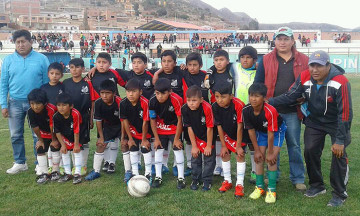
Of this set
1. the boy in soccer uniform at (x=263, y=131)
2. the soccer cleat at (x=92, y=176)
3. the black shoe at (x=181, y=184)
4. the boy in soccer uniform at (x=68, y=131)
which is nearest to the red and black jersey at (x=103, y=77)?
the boy in soccer uniform at (x=68, y=131)

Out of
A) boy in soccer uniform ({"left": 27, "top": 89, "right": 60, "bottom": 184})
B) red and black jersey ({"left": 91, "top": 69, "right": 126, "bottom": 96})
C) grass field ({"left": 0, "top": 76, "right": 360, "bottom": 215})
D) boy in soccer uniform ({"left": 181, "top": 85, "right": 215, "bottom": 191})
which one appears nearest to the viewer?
grass field ({"left": 0, "top": 76, "right": 360, "bottom": 215})

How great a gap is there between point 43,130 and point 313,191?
4.25 metres

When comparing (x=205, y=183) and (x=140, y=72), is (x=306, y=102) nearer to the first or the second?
(x=205, y=183)

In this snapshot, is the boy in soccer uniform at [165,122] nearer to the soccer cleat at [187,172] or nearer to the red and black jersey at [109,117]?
the soccer cleat at [187,172]

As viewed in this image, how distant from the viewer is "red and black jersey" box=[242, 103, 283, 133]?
14.1 ft

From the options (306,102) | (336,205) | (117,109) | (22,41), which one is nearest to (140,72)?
(117,109)

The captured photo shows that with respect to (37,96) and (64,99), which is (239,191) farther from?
(37,96)

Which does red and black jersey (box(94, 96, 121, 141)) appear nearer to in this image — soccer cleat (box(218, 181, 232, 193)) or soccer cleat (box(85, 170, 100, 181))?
soccer cleat (box(85, 170, 100, 181))

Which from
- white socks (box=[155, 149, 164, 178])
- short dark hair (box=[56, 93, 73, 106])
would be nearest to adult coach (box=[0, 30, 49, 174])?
short dark hair (box=[56, 93, 73, 106])

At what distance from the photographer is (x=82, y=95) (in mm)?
5539

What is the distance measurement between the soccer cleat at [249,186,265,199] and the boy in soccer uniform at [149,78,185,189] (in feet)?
3.40

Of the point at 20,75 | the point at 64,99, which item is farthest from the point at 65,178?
the point at 20,75

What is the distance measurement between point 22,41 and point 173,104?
2791 millimetres

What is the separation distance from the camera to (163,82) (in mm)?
4832
